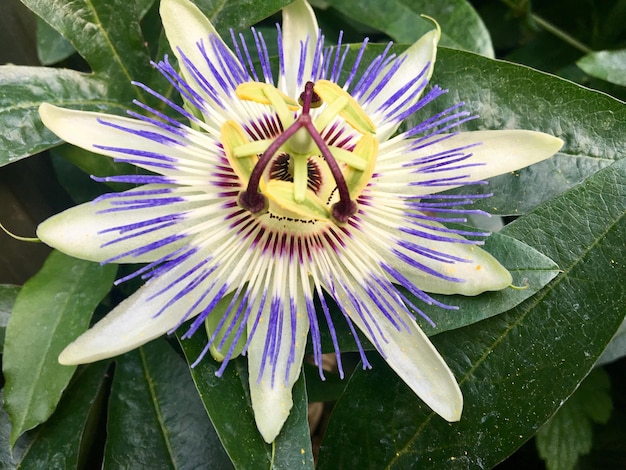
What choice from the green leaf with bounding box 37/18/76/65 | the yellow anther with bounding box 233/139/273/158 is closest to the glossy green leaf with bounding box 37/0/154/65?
the green leaf with bounding box 37/18/76/65

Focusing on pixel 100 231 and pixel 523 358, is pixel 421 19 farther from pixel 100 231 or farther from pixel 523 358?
pixel 100 231

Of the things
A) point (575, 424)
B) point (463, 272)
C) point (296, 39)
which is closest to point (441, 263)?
point (463, 272)

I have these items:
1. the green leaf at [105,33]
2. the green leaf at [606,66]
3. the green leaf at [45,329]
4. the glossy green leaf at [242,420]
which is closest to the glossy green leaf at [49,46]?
the green leaf at [105,33]

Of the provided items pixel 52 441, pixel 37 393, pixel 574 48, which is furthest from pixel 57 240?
pixel 574 48

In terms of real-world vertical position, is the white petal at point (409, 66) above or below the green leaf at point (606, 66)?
above

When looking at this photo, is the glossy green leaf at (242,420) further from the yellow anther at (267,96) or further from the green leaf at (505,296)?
the yellow anther at (267,96)

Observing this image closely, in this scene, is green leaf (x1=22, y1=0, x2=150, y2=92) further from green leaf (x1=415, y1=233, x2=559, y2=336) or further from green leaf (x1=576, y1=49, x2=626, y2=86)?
green leaf (x1=576, y1=49, x2=626, y2=86)
